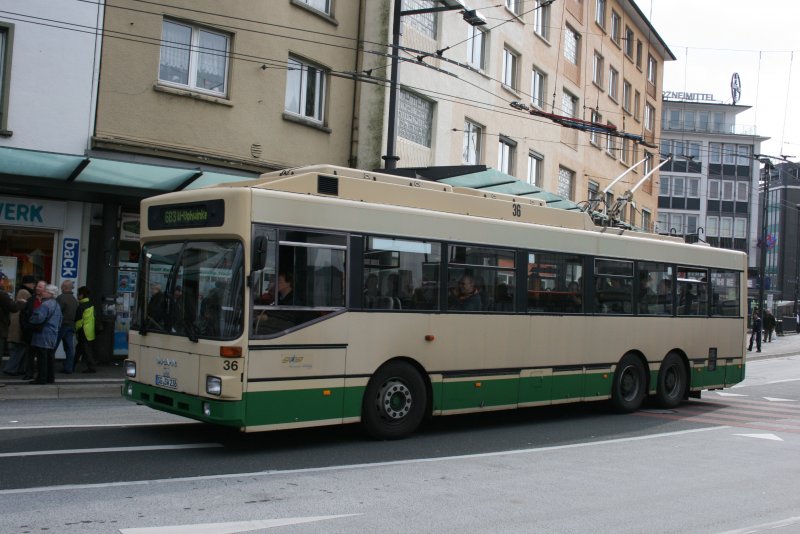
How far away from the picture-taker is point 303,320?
9.06m

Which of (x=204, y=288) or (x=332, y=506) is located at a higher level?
(x=204, y=288)

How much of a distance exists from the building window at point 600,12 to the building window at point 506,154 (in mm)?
11536

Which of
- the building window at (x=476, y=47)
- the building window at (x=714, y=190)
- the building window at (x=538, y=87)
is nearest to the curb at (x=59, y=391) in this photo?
the building window at (x=476, y=47)

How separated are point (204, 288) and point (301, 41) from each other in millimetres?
12353

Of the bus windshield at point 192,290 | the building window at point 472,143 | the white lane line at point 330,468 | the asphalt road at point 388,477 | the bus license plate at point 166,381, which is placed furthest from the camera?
the building window at point 472,143

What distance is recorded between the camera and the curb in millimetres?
12828

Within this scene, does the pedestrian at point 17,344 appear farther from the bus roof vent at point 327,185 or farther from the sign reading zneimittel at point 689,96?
the sign reading zneimittel at point 689,96

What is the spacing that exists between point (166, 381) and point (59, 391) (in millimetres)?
5186

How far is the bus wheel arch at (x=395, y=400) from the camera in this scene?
9.74 metres

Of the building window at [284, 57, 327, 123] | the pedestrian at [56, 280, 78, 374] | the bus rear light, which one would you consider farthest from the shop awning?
the bus rear light

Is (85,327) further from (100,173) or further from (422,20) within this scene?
(422,20)

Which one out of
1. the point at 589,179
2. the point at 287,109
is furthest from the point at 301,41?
the point at 589,179

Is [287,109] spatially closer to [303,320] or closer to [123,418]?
[123,418]

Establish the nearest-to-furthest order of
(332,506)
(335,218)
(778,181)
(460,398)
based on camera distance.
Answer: (332,506)
(335,218)
(460,398)
(778,181)
